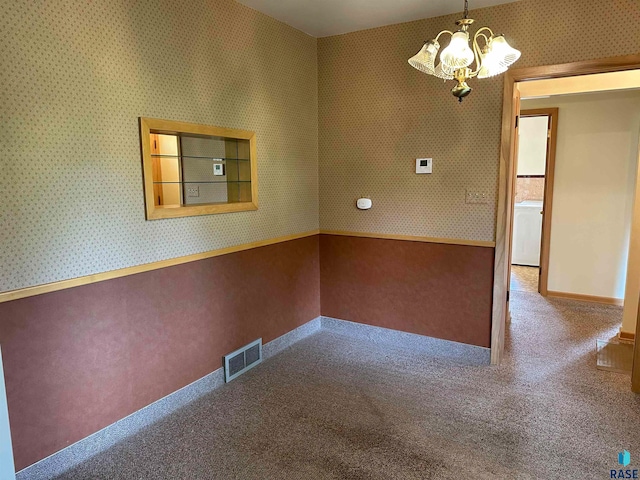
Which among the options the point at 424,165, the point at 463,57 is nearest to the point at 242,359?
the point at 424,165

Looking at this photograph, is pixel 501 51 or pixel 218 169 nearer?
pixel 501 51

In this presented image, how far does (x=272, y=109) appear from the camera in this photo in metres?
3.27

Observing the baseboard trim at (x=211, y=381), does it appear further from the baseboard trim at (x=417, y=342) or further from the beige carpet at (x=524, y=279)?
the beige carpet at (x=524, y=279)

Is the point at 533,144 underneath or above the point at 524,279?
above

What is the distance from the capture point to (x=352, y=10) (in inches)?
119

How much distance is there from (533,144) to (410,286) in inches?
179

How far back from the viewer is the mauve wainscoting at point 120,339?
1932 mm

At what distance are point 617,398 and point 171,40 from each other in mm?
3615

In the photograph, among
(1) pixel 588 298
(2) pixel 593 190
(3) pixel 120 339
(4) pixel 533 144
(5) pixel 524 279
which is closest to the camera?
(3) pixel 120 339

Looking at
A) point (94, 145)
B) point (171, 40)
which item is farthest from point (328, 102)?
point (94, 145)

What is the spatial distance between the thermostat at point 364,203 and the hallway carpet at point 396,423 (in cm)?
125

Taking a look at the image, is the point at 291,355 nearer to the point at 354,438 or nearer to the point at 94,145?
the point at 354,438

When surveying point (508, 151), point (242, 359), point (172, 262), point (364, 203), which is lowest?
point (242, 359)

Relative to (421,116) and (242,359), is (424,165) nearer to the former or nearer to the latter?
(421,116)
